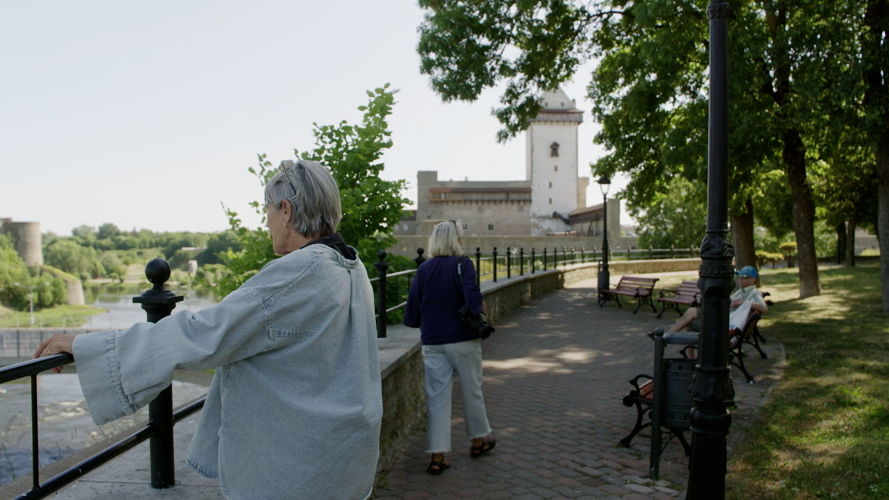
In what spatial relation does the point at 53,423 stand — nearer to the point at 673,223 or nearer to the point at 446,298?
the point at 673,223

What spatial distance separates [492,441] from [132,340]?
4.21 m

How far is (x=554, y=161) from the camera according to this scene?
274ft

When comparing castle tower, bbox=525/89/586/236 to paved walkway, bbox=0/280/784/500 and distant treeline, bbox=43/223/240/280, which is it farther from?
paved walkway, bbox=0/280/784/500

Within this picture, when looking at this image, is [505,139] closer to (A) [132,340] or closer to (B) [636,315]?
(B) [636,315]

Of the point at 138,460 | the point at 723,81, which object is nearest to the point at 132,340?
the point at 138,460

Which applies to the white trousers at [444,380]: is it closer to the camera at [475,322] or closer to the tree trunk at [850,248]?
the camera at [475,322]

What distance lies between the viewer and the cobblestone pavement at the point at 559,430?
4.71m

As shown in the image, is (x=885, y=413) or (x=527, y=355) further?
(x=527, y=355)

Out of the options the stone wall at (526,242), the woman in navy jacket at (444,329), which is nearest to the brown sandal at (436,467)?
the woman in navy jacket at (444,329)

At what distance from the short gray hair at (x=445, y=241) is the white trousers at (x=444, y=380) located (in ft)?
2.25

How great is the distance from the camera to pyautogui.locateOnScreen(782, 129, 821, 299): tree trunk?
15.5 metres

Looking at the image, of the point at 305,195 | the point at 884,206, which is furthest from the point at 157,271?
the point at 884,206

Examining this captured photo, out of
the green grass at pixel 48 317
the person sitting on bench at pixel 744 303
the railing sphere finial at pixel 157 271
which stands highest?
the railing sphere finial at pixel 157 271

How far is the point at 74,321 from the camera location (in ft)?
278
